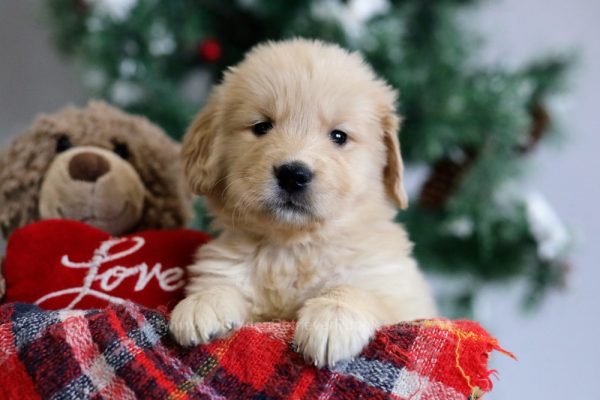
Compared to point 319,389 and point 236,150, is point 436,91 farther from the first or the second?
point 319,389

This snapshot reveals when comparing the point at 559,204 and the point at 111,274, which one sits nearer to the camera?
the point at 111,274

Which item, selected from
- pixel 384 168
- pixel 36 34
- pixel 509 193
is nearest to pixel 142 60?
pixel 384 168

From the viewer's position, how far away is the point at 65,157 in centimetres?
148

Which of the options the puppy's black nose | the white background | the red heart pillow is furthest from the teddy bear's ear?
the white background

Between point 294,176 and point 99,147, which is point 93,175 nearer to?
point 99,147

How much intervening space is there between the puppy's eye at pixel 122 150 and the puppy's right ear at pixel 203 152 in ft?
0.76

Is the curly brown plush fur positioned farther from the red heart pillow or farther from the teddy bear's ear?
the red heart pillow

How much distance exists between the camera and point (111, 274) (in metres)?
1.29

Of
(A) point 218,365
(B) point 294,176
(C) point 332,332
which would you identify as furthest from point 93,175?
(C) point 332,332

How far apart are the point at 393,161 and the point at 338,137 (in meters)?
0.18

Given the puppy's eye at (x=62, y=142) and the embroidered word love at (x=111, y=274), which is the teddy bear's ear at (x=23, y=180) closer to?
the puppy's eye at (x=62, y=142)

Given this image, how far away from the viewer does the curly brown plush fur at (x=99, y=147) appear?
1.50 meters

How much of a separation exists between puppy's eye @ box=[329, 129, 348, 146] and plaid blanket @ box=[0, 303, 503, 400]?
20.5 inches

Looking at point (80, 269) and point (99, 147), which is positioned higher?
point (99, 147)
